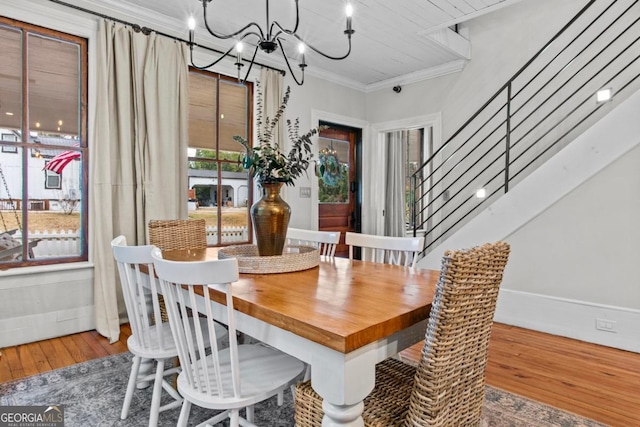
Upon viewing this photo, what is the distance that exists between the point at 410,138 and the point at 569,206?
3.61 m

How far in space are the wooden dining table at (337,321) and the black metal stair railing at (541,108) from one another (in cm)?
241

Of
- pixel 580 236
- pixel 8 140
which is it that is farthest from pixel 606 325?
pixel 8 140

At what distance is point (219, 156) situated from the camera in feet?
13.1

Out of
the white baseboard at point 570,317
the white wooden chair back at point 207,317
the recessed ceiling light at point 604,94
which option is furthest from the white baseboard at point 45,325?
the recessed ceiling light at point 604,94

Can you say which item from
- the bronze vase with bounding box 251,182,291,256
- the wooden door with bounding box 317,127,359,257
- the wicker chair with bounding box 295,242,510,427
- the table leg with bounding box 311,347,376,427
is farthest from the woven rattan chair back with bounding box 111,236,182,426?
the wooden door with bounding box 317,127,359,257

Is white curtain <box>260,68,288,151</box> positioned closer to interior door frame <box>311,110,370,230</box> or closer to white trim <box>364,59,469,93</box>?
interior door frame <box>311,110,370,230</box>

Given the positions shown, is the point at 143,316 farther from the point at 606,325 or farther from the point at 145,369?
the point at 606,325

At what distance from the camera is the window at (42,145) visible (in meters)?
2.85

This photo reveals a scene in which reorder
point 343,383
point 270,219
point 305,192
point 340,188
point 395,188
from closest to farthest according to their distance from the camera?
point 343,383 → point 270,219 → point 305,192 → point 340,188 → point 395,188

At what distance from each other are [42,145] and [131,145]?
2.05ft

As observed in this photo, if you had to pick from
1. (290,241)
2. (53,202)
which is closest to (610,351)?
(290,241)

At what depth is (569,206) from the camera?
3.03m

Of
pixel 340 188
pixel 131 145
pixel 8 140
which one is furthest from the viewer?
pixel 340 188

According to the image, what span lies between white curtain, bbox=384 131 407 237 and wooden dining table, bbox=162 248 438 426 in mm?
3888
